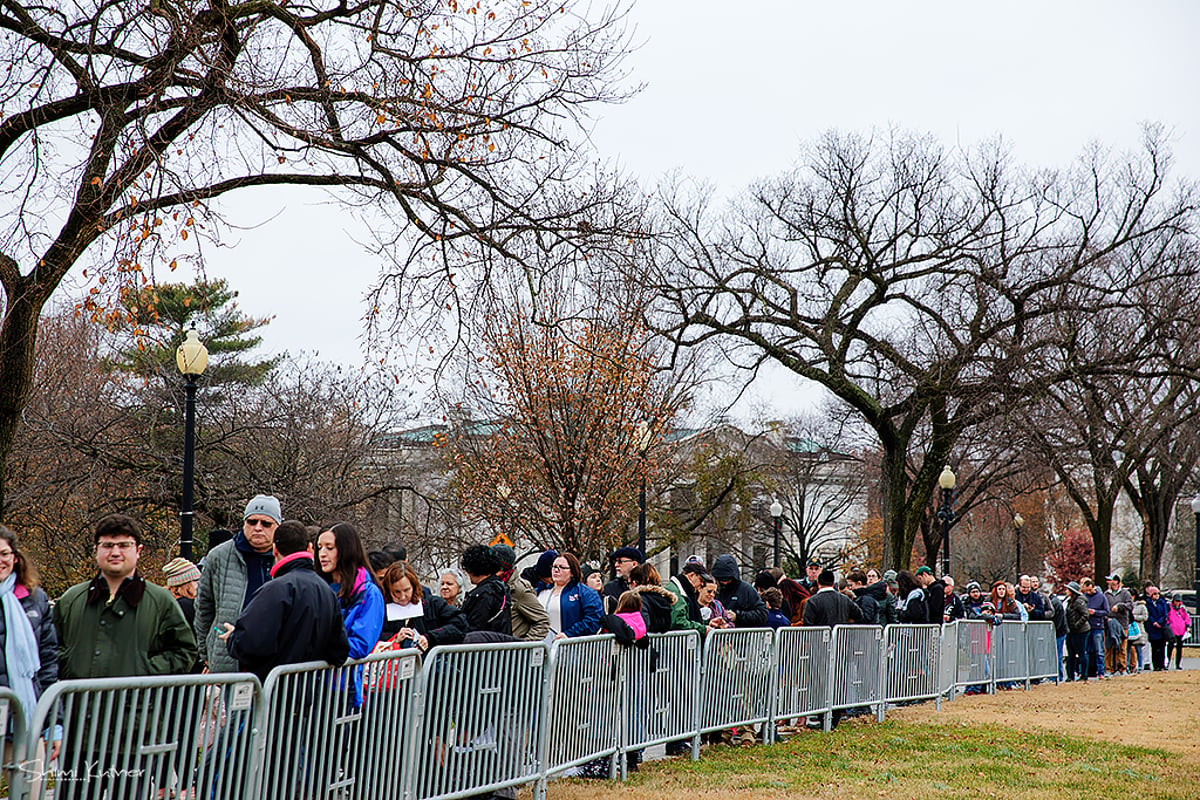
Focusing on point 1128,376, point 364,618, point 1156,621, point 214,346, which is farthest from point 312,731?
point 214,346

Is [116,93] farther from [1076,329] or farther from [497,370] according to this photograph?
[1076,329]

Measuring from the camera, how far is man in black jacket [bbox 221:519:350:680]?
6.06m

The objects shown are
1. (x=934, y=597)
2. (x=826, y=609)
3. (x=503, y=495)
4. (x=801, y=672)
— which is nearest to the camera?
(x=801, y=672)

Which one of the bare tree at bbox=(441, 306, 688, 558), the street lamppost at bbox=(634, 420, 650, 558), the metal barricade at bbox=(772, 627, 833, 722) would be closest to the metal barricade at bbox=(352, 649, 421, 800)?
the metal barricade at bbox=(772, 627, 833, 722)

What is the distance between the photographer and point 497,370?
22.3 metres

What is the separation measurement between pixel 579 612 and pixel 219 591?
370 centimetres

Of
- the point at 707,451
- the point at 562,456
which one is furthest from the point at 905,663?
the point at 707,451

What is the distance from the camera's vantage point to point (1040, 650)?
22.4 meters

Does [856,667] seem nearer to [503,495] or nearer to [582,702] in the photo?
[582,702]

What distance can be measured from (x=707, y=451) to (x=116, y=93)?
36.5 meters

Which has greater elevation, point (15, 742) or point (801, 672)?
point (15, 742)

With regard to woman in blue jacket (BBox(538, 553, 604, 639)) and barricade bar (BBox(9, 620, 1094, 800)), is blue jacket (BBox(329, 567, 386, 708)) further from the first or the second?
woman in blue jacket (BBox(538, 553, 604, 639))

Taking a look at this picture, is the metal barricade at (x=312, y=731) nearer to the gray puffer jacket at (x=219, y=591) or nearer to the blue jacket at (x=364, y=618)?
the blue jacket at (x=364, y=618)

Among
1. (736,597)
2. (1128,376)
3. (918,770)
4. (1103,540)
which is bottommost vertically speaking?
(918,770)
